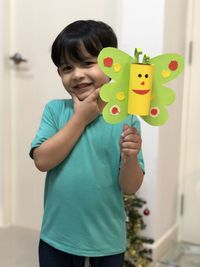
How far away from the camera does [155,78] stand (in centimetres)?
97

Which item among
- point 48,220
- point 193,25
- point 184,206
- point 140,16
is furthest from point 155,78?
point 184,206

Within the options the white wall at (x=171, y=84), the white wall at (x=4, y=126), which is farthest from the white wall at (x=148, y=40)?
the white wall at (x=4, y=126)

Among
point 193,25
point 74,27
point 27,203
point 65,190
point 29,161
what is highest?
point 193,25

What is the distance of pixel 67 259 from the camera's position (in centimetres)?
114

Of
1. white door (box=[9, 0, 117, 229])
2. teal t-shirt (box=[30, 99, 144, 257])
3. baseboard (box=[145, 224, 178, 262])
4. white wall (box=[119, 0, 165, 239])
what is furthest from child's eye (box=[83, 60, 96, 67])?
baseboard (box=[145, 224, 178, 262])

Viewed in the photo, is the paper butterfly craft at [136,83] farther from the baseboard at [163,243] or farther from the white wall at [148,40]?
the baseboard at [163,243]

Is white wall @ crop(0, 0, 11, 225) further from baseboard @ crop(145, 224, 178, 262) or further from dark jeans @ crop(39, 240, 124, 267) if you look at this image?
dark jeans @ crop(39, 240, 124, 267)

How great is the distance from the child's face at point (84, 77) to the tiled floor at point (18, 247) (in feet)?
4.21

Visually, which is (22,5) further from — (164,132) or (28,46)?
(164,132)

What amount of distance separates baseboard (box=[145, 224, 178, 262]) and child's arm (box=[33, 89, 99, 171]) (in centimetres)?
129

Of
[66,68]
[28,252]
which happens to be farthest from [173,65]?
[28,252]

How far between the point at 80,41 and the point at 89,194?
40cm

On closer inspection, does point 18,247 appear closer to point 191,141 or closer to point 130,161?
point 191,141

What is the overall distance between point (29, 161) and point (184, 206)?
0.98m
